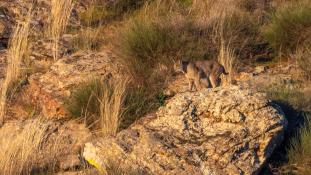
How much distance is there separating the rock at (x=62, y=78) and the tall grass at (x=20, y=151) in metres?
1.90

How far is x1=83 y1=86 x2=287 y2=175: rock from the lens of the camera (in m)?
6.48

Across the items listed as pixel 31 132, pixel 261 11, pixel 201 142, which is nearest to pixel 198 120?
pixel 201 142

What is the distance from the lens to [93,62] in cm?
1013

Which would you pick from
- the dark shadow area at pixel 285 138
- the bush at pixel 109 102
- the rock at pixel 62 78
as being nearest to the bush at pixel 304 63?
the dark shadow area at pixel 285 138

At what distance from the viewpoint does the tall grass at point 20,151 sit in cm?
694

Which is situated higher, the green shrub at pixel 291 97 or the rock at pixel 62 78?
the green shrub at pixel 291 97

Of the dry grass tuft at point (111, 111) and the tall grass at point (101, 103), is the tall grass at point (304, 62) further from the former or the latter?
the dry grass tuft at point (111, 111)

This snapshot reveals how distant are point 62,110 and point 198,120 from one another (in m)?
3.12

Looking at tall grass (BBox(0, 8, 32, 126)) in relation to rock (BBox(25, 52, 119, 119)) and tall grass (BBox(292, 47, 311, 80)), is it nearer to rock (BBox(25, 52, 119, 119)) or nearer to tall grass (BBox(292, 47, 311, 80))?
rock (BBox(25, 52, 119, 119))

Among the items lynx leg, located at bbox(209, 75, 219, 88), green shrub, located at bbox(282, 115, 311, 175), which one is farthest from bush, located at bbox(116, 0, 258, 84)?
green shrub, located at bbox(282, 115, 311, 175)

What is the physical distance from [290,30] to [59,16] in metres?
4.25

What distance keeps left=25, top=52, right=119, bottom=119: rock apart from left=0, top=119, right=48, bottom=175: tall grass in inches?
74.9

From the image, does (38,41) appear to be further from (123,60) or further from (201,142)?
(201,142)

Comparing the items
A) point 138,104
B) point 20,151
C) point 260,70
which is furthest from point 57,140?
point 260,70
